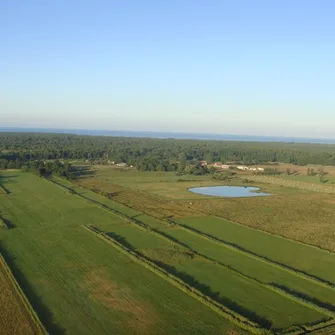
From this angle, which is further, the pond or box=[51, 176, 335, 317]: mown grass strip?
the pond

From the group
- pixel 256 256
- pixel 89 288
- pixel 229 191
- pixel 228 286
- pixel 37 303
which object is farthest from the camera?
pixel 229 191

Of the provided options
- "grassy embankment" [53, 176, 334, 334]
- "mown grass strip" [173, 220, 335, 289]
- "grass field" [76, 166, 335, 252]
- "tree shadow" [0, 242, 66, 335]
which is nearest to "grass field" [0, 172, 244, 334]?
"tree shadow" [0, 242, 66, 335]

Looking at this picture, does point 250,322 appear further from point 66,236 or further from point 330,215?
point 330,215

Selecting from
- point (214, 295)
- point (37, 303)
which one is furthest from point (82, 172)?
point (214, 295)

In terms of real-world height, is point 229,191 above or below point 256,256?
below

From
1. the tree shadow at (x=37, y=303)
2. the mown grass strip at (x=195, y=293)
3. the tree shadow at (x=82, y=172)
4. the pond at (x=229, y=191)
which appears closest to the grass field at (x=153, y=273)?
the tree shadow at (x=37, y=303)

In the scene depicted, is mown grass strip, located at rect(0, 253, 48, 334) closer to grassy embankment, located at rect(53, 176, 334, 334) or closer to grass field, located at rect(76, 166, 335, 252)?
grassy embankment, located at rect(53, 176, 334, 334)

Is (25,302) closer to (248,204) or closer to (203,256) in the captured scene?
(203,256)
